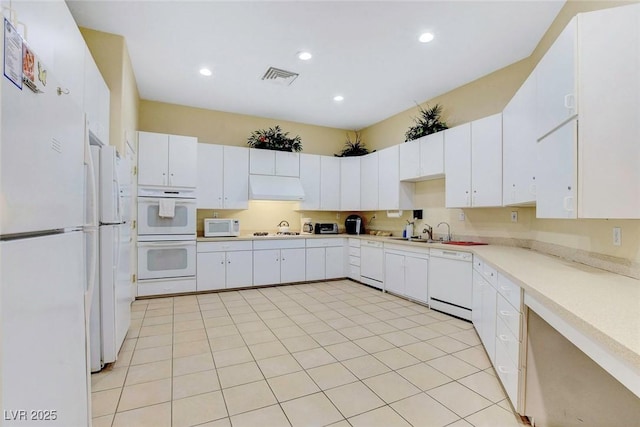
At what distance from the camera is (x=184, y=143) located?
175 inches

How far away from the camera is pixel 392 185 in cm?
487

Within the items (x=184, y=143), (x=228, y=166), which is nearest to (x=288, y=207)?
(x=228, y=166)

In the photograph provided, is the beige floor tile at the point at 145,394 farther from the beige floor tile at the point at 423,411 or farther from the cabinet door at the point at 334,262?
the cabinet door at the point at 334,262

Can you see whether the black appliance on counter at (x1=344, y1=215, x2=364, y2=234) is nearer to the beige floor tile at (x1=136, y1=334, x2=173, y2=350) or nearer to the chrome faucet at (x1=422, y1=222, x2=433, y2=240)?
the chrome faucet at (x1=422, y1=222, x2=433, y2=240)

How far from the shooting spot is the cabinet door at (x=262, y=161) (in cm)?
506

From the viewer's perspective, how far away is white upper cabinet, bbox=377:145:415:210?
4.76 m

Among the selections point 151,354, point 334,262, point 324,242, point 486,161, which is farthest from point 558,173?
point 334,262

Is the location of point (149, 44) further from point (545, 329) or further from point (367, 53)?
point (545, 329)

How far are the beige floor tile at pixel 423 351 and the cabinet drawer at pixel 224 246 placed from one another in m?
2.91

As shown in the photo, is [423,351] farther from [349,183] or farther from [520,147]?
[349,183]

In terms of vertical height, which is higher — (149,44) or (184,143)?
(149,44)

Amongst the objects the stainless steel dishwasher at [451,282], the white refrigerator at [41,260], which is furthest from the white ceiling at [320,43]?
the stainless steel dishwasher at [451,282]

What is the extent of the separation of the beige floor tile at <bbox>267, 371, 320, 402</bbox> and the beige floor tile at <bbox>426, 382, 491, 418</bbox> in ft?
2.69

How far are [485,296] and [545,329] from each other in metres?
0.96
